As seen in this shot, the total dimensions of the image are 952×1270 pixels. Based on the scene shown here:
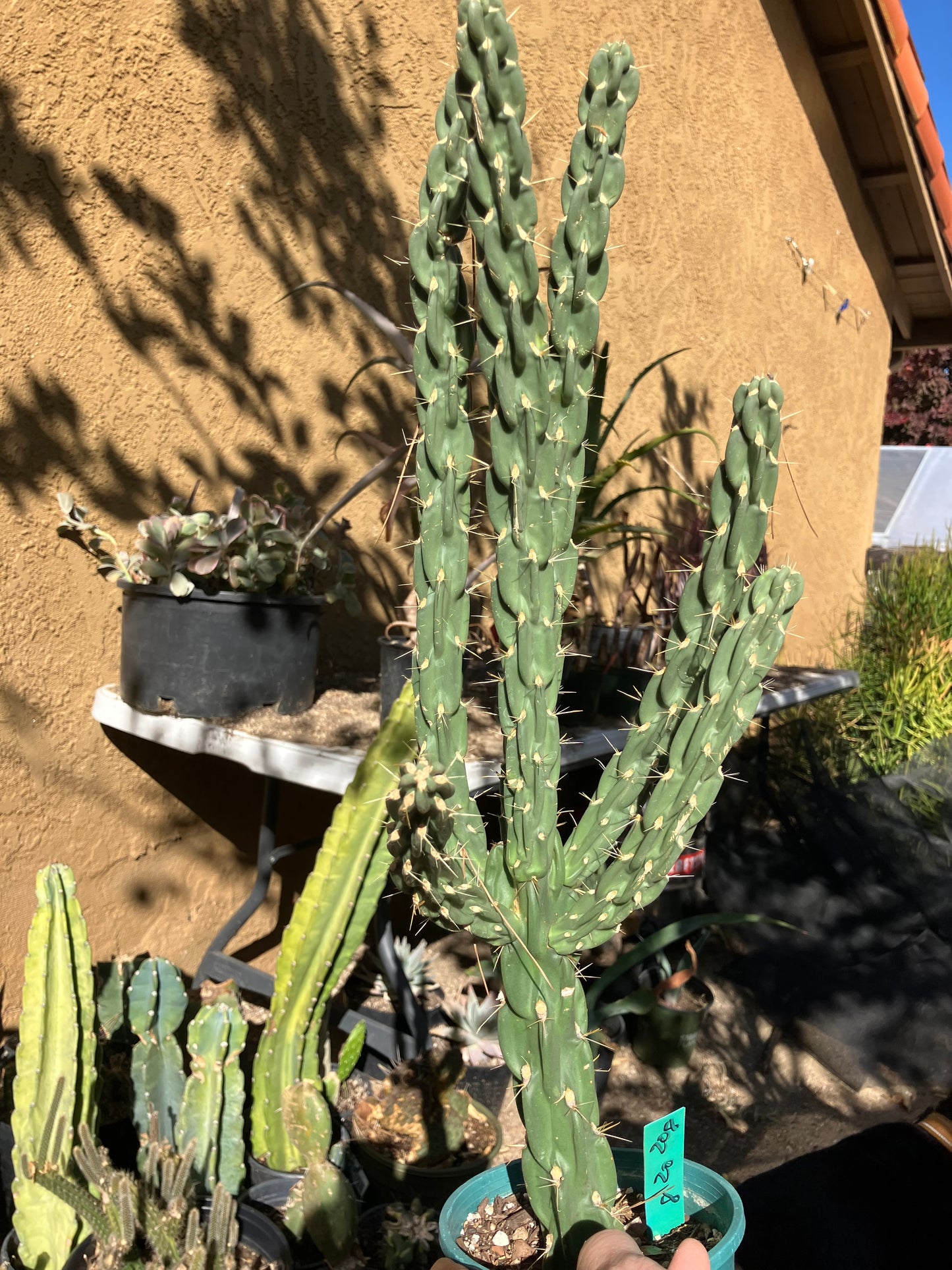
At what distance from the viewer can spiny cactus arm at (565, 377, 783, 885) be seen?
121 centimetres

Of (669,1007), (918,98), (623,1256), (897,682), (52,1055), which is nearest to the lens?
(623,1256)

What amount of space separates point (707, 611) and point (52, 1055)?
66.8 inches

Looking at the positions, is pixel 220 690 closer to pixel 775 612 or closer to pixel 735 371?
pixel 775 612

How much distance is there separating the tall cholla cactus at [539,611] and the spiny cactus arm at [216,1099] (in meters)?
1.06

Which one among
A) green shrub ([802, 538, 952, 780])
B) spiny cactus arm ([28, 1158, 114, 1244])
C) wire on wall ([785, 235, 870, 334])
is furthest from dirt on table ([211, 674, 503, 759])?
wire on wall ([785, 235, 870, 334])

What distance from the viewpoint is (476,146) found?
3.95ft

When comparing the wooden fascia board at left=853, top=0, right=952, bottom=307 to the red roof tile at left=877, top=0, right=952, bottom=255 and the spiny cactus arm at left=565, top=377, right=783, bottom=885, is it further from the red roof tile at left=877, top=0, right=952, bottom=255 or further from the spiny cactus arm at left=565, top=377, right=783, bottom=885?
the spiny cactus arm at left=565, top=377, right=783, bottom=885

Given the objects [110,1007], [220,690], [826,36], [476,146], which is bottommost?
[110,1007]

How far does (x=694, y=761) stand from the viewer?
1319 mm

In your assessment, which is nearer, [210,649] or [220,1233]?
[220,1233]

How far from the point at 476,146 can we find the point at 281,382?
2254 mm

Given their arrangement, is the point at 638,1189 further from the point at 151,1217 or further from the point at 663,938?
the point at 663,938

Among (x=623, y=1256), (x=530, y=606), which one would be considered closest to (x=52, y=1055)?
(x=623, y=1256)

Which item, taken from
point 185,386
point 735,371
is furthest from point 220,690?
point 735,371
